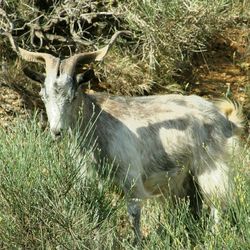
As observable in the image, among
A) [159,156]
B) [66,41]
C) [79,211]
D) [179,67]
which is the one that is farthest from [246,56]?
[79,211]

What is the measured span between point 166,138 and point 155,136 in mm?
128

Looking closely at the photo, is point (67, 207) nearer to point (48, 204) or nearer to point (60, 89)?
point (48, 204)

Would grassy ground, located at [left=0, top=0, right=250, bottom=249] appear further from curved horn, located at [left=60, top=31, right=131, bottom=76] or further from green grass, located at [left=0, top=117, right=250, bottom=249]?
curved horn, located at [left=60, top=31, right=131, bottom=76]

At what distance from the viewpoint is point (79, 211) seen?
6582 millimetres

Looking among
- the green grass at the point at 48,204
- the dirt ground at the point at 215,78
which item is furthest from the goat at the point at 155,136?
the dirt ground at the point at 215,78

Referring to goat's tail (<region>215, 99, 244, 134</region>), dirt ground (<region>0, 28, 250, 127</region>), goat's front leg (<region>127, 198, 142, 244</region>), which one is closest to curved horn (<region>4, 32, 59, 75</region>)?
goat's front leg (<region>127, 198, 142, 244</region>)

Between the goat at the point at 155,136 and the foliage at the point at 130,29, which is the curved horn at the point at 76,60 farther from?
the foliage at the point at 130,29

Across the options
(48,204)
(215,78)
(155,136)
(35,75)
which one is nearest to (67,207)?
(48,204)

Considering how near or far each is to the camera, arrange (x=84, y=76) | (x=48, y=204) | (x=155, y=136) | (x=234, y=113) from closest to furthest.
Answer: (x=48, y=204), (x=84, y=76), (x=155, y=136), (x=234, y=113)

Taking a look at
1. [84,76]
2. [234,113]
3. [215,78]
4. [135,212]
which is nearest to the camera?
[84,76]

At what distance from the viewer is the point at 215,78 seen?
1188 centimetres

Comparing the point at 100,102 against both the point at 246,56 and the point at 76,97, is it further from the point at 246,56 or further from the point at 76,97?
the point at 246,56

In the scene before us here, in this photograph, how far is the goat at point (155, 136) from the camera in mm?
7844

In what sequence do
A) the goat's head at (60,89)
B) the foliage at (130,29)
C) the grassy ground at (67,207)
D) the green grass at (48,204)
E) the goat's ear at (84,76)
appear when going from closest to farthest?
the grassy ground at (67,207) → the green grass at (48,204) → the goat's head at (60,89) → the goat's ear at (84,76) → the foliage at (130,29)
